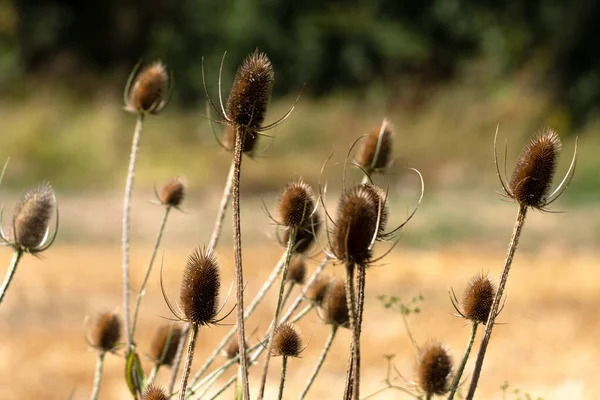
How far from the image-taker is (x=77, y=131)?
16719 mm

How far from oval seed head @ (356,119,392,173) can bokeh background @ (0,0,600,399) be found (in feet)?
0.93

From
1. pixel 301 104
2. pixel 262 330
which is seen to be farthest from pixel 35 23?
pixel 262 330

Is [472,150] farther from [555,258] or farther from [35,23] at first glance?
[35,23]

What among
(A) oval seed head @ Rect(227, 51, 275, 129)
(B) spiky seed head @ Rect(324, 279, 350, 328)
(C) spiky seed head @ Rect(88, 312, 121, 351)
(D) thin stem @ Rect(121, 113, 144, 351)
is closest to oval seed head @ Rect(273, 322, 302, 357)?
(B) spiky seed head @ Rect(324, 279, 350, 328)

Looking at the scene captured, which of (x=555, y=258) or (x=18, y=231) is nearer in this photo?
(x=18, y=231)

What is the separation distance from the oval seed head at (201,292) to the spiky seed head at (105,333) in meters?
0.88

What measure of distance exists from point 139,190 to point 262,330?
8.51m

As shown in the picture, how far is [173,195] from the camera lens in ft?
8.29

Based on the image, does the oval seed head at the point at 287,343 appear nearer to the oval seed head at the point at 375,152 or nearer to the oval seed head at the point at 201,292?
the oval seed head at the point at 201,292

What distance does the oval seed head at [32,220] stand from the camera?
1.87m

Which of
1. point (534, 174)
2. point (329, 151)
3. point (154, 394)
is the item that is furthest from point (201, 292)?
point (329, 151)

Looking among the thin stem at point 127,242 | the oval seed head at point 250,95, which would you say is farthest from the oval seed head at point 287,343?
the thin stem at point 127,242

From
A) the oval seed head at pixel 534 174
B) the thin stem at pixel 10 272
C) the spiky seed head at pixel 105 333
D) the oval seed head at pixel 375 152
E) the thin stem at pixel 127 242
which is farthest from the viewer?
the spiky seed head at pixel 105 333

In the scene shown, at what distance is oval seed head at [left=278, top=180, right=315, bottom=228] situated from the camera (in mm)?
1727
